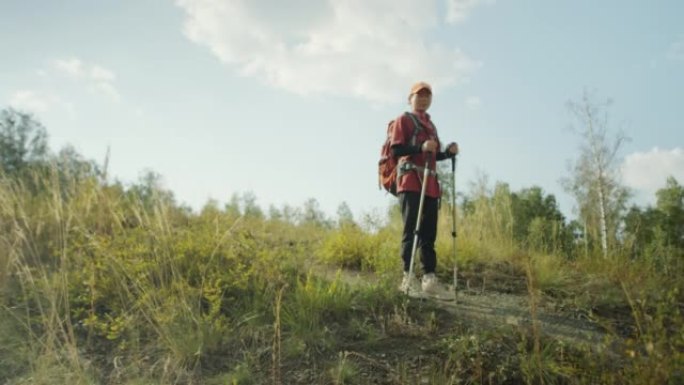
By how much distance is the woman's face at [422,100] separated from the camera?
559 cm

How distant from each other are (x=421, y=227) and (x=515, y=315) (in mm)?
1291

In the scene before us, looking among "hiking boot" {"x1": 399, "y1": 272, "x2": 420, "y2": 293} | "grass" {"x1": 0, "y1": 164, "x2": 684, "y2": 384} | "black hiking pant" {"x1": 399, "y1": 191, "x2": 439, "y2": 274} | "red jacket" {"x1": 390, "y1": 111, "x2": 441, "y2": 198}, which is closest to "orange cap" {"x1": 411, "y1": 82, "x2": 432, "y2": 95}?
"red jacket" {"x1": 390, "y1": 111, "x2": 441, "y2": 198}

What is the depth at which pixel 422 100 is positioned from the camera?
561 cm

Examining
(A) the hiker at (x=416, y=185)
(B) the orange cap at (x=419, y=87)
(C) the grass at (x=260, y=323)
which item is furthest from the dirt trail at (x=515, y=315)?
(B) the orange cap at (x=419, y=87)

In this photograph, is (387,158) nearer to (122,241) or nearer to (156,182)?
(156,182)

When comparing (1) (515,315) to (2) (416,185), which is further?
(2) (416,185)

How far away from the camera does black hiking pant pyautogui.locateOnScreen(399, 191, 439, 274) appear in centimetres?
541

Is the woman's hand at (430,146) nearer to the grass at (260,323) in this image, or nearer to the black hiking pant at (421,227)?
the black hiking pant at (421,227)

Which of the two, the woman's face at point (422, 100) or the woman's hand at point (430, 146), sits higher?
the woman's face at point (422, 100)

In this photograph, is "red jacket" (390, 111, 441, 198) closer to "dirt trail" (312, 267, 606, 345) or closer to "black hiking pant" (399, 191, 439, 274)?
"black hiking pant" (399, 191, 439, 274)

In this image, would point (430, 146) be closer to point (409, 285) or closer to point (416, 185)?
point (416, 185)

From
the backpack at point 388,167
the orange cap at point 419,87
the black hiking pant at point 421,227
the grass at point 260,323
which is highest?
the orange cap at point 419,87

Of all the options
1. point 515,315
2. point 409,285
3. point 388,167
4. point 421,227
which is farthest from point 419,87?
point 515,315

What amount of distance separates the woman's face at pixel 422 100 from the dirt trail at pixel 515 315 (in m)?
2.02
